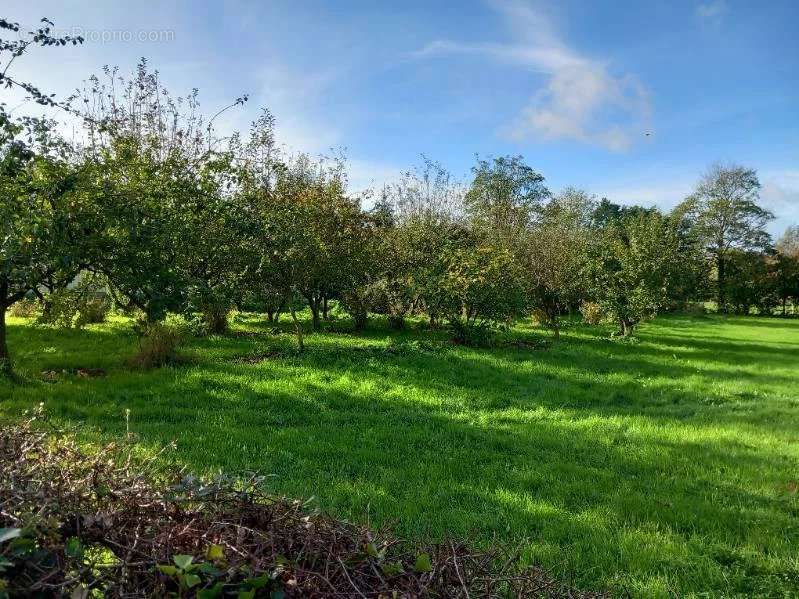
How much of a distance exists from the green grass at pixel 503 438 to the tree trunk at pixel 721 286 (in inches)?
1493

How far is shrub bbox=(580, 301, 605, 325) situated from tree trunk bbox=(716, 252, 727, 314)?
27.5m

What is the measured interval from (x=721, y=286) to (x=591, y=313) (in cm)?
2865

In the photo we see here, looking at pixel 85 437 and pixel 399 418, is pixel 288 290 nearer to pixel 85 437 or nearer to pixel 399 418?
pixel 399 418

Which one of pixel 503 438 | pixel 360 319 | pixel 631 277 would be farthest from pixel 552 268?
pixel 503 438

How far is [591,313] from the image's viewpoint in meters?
26.4

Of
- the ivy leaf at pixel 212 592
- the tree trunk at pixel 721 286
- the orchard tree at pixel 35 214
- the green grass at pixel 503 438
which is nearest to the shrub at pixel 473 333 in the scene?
the green grass at pixel 503 438

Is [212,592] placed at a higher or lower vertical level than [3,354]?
higher

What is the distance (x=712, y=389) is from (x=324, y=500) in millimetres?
10570

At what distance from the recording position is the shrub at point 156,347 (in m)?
11.0

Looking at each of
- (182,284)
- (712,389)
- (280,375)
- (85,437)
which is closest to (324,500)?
(85,437)

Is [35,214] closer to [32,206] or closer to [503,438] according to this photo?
[32,206]

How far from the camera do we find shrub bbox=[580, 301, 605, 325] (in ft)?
86.0

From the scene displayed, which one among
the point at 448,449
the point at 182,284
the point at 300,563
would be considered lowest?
the point at 448,449

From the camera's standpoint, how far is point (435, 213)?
27.0 metres
